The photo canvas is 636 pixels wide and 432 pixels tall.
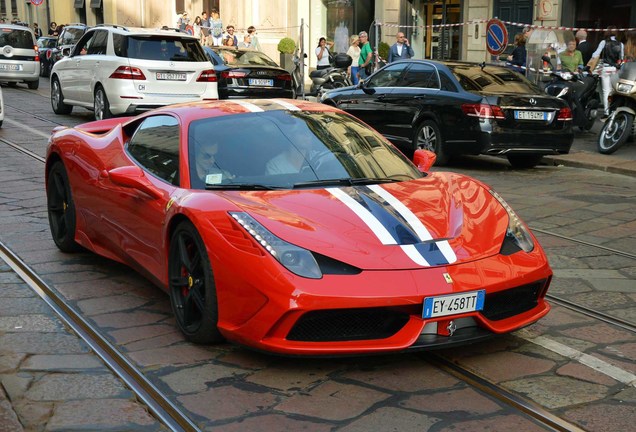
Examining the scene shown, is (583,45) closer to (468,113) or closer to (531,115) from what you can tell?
(531,115)

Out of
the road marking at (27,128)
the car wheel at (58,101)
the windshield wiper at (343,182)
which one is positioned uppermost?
the windshield wiper at (343,182)

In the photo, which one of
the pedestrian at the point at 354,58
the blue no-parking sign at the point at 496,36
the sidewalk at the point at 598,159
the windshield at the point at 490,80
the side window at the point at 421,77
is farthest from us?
the pedestrian at the point at 354,58

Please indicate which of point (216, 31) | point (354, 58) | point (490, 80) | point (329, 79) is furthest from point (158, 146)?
point (216, 31)

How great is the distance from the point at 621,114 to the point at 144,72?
23.7ft

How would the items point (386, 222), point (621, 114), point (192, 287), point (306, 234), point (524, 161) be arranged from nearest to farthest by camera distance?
1. point (306, 234)
2. point (386, 222)
3. point (192, 287)
4. point (524, 161)
5. point (621, 114)

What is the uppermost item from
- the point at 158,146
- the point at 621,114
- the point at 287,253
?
the point at 158,146

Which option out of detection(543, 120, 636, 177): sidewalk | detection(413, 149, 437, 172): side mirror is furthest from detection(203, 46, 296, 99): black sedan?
detection(413, 149, 437, 172): side mirror

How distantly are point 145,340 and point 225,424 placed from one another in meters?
1.24

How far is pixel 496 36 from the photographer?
1734 cm

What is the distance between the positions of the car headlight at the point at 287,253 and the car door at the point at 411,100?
26.8 feet

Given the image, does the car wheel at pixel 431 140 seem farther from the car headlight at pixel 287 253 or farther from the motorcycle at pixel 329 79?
the motorcycle at pixel 329 79

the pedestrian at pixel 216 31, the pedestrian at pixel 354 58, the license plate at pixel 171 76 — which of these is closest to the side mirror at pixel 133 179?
the license plate at pixel 171 76

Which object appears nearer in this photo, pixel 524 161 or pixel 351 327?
pixel 351 327

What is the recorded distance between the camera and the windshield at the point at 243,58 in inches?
741
